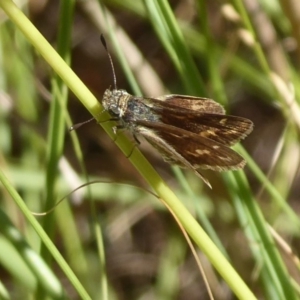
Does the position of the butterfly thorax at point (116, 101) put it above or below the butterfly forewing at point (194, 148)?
above

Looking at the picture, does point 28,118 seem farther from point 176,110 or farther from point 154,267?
point 176,110

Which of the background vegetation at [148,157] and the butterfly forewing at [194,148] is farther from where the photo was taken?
the background vegetation at [148,157]

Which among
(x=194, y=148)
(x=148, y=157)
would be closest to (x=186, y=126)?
(x=194, y=148)

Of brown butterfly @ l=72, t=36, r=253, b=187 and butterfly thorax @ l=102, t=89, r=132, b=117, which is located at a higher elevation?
butterfly thorax @ l=102, t=89, r=132, b=117

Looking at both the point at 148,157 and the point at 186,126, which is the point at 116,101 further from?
the point at 148,157

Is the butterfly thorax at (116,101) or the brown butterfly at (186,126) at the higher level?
the butterfly thorax at (116,101)
